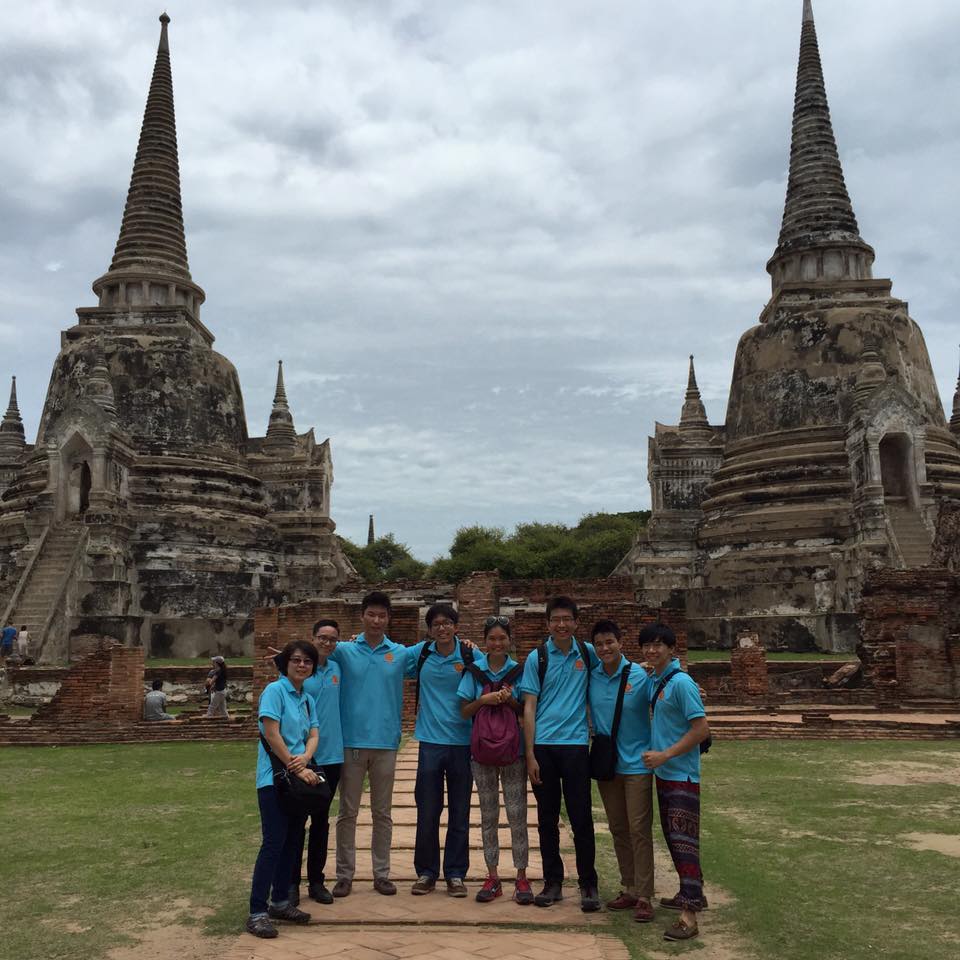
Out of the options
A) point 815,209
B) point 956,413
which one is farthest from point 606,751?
point 956,413

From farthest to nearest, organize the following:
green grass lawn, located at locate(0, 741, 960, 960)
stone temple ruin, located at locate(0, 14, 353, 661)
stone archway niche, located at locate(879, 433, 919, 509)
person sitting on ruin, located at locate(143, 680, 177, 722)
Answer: stone archway niche, located at locate(879, 433, 919, 509) → stone temple ruin, located at locate(0, 14, 353, 661) → person sitting on ruin, located at locate(143, 680, 177, 722) → green grass lawn, located at locate(0, 741, 960, 960)

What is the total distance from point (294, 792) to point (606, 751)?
1.56 metres

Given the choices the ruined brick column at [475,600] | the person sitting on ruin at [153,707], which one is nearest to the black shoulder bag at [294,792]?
the person sitting on ruin at [153,707]

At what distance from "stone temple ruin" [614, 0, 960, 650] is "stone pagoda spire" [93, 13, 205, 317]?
15.6 m

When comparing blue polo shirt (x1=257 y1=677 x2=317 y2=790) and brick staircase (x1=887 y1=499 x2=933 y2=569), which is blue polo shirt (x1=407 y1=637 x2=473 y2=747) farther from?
brick staircase (x1=887 y1=499 x2=933 y2=569)

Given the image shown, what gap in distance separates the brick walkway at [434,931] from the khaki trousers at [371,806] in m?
0.16

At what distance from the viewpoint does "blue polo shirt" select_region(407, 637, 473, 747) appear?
572 cm

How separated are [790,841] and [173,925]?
370 cm

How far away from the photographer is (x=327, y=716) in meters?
5.63

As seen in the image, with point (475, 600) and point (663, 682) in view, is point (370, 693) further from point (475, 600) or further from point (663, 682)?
point (475, 600)

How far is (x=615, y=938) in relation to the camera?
469 centimetres

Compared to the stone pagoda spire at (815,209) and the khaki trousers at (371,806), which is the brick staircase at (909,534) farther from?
the khaki trousers at (371,806)

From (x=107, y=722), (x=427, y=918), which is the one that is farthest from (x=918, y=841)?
(x=107, y=722)

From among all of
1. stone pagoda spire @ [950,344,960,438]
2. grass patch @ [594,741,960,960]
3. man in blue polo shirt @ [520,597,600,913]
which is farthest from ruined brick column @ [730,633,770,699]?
stone pagoda spire @ [950,344,960,438]
